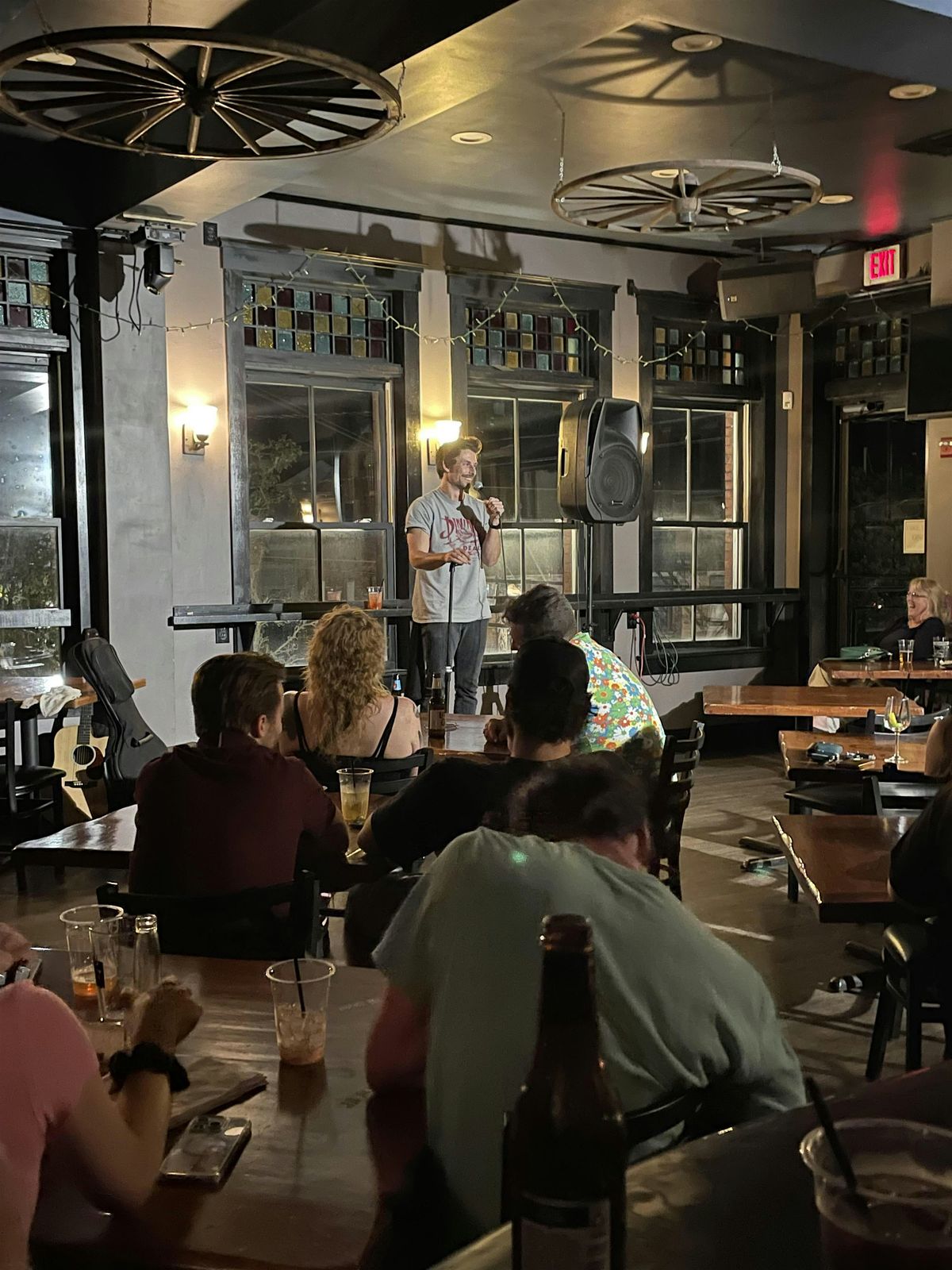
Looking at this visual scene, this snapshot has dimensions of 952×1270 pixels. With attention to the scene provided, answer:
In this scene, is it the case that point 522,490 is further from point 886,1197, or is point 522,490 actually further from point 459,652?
point 886,1197

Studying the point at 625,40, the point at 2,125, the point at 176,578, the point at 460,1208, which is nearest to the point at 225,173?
the point at 2,125

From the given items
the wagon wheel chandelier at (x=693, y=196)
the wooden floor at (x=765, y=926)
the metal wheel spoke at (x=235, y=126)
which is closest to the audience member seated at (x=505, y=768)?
the wooden floor at (x=765, y=926)

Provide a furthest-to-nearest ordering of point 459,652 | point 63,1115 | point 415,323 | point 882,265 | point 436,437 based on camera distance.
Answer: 1. point 882,265
2. point 436,437
3. point 415,323
4. point 459,652
5. point 63,1115

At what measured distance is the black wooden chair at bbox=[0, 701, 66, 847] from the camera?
5.91 metres

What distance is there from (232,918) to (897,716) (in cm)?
303

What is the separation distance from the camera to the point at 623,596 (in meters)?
9.41

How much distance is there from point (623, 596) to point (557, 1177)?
872 cm

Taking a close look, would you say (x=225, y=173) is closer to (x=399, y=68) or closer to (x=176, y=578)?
(x=399, y=68)

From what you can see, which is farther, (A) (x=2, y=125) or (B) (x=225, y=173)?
(A) (x=2, y=125)

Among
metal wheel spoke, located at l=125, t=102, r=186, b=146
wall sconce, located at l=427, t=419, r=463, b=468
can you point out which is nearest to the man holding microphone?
wall sconce, located at l=427, t=419, r=463, b=468

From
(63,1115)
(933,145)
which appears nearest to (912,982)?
(63,1115)

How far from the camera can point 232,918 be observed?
8.77 feet

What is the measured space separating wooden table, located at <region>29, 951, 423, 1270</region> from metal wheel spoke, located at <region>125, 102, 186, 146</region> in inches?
134

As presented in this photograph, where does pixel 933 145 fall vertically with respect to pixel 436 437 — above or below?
above
